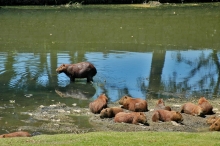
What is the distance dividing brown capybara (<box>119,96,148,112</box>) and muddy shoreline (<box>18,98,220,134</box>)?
22 cm

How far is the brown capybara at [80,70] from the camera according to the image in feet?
61.0

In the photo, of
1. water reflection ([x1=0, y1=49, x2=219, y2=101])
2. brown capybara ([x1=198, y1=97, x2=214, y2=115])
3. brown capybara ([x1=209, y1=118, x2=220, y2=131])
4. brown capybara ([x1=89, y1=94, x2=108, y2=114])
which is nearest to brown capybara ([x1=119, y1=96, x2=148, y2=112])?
brown capybara ([x1=89, y1=94, x2=108, y2=114])

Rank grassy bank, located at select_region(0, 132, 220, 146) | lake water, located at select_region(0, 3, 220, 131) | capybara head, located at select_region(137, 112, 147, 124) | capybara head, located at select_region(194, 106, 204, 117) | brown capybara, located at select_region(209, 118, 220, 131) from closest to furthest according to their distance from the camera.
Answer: grassy bank, located at select_region(0, 132, 220, 146) < brown capybara, located at select_region(209, 118, 220, 131) < capybara head, located at select_region(137, 112, 147, 124) < capybara head, located at select_region(194, 106, 204, 117) < lake water, located at select_region(0, 3, 220, 131)

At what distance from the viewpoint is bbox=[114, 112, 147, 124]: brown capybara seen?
13.5 metres

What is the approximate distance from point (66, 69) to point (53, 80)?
2.19 ft

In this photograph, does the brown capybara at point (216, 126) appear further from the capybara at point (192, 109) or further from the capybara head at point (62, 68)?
the capybara head at point (62, 68)

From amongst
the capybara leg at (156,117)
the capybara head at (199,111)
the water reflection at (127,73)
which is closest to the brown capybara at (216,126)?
the capybara head at (199,111)

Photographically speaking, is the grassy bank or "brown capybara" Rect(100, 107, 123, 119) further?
"brown capybara" Rect(100, 107, 123, 119)

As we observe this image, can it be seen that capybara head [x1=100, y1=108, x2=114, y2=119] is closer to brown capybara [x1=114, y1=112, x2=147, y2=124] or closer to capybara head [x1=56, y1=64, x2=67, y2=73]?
brown capybara [x1=114, y1=112, x2=147, y2=124]

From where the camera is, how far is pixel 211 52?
79.2ft

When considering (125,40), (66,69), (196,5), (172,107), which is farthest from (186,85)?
(196,5)

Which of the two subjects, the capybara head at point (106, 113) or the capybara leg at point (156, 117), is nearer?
the capybara leg at point (156, 117)

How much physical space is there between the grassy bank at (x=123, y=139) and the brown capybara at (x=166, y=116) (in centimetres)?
213

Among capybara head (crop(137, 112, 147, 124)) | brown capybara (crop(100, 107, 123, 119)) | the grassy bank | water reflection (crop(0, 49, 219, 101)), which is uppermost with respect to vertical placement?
the grassy bank
